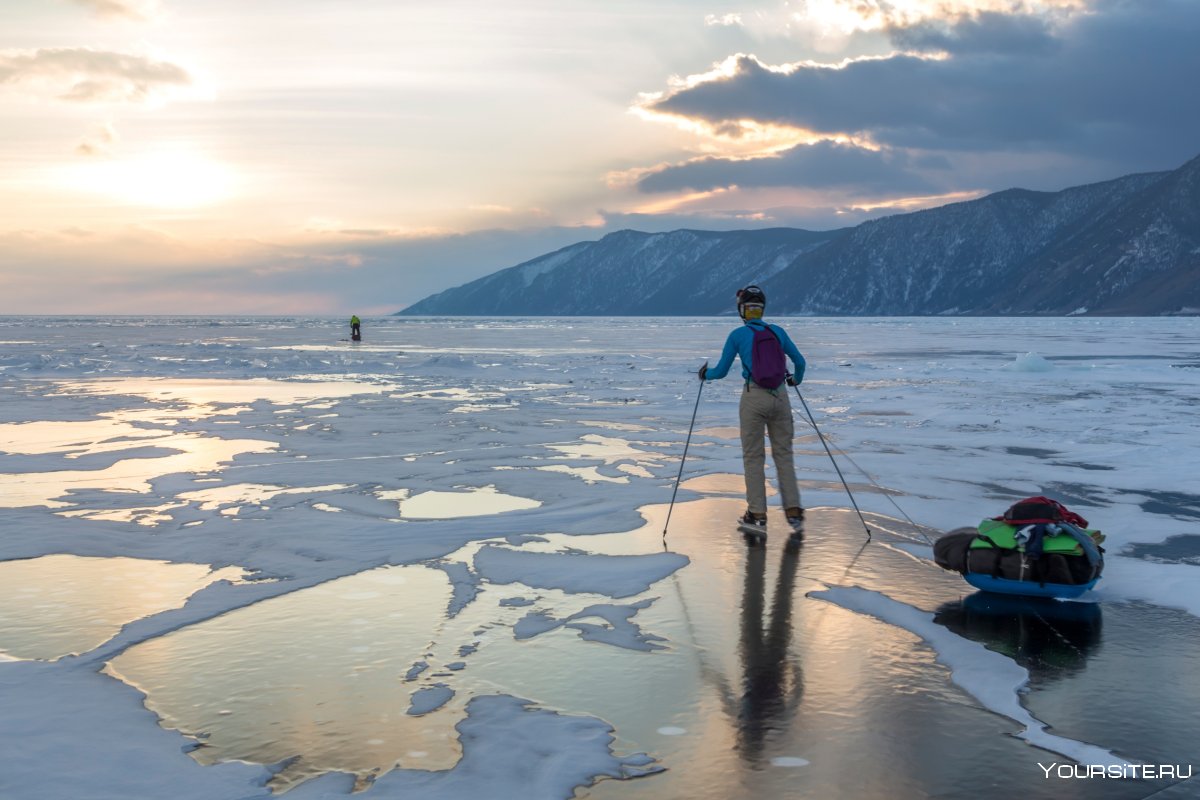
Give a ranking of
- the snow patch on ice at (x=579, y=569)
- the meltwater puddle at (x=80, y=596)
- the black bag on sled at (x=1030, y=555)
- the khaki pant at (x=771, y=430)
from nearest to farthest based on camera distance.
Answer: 1. the meltwater puddle at (x=80, y=596)
2. the black bag on sled at (x=1030, y=555)
3. the snow patch on ice at (x=579, y=569)
4. the khaki pant at (x=771, y=430)

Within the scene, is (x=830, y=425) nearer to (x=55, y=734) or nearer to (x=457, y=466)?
(x=457, y=466)

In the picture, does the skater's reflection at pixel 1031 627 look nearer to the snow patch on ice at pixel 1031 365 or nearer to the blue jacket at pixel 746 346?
the blue jacket at pixel 746 346

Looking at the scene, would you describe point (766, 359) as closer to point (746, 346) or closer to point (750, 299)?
point (746, 346)

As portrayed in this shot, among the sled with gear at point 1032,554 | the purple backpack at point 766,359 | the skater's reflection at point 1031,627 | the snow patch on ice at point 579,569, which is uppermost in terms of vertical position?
the purple backpack at point 766,359

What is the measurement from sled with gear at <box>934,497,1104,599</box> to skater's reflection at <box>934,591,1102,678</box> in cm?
12

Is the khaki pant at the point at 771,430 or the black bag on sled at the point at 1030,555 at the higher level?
the khaki pant at the point at 771,430

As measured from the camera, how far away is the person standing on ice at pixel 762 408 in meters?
8.52

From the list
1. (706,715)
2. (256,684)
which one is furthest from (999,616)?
(256,684)

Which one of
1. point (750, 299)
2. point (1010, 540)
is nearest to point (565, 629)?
point (1010, 540)

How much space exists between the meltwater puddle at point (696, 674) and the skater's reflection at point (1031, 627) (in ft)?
0.07

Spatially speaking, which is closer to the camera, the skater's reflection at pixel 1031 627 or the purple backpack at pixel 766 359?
the skater's reflection at pixel 1031 627

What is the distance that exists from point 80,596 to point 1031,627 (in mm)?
6445

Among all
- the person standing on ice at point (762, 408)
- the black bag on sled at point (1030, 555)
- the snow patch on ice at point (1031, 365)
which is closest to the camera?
the black bag on sled at point (1030, 555)

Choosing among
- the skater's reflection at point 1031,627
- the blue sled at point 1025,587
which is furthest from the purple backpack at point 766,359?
the skater's reflection at point 1031,627
